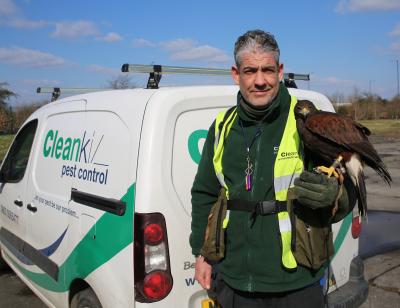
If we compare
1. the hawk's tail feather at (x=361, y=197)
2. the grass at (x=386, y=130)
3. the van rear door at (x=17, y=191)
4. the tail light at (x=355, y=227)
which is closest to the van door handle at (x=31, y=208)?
the van rear door at (x=17, y=191)

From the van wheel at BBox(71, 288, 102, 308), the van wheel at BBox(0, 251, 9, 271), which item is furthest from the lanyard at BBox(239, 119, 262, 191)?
the van wheel at BBox(0, 251, 9, 271)

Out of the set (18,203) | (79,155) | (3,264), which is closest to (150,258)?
(79,155)

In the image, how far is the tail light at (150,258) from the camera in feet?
8.50

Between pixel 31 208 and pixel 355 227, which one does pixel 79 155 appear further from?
pixel 355 227

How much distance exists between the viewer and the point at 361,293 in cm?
343

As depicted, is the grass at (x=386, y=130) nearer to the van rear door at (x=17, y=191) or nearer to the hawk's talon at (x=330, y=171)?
the van rear door at (x=17, y=191)

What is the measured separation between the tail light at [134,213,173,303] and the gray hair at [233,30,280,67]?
1.05 m

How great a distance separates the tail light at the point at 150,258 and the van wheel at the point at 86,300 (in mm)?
523

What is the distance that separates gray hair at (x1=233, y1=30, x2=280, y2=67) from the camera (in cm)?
224

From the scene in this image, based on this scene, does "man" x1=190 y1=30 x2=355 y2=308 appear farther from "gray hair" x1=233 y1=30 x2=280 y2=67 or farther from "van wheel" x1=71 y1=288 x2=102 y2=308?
"van wheel" x1=71 y1=288 x2=102 y2=308

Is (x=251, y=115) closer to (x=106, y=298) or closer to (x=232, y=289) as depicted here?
(x=232, y=289)

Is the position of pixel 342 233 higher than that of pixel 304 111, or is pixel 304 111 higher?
pixel 304 111

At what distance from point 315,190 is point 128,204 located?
1164 millimetres

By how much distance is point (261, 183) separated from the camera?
2.23 metres
